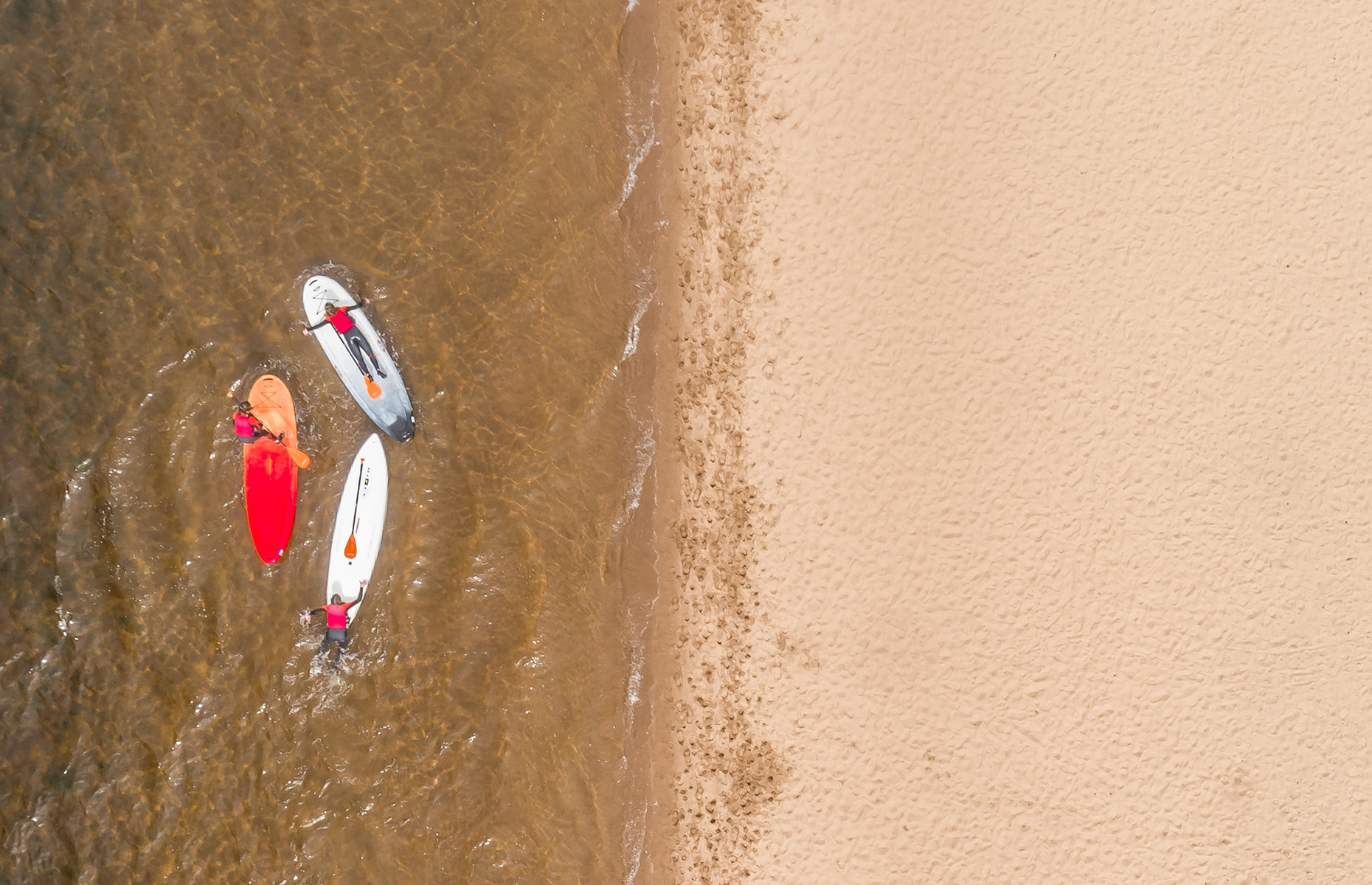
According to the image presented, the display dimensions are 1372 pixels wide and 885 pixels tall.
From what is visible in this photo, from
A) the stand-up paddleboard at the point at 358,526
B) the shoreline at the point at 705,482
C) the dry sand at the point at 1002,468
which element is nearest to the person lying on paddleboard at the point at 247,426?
the stand-up paddleboard at the point at 358,526

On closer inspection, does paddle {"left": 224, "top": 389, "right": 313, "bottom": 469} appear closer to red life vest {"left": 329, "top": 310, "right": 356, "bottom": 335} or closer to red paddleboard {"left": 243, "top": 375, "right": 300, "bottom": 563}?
red paddleboard {"left": 243, "top": 375, "right": 300, "bottom": 563}

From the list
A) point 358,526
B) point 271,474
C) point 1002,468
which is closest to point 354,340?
point 271,474

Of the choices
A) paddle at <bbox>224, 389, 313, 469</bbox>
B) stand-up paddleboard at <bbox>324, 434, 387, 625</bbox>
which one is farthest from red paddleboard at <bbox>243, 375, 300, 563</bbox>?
stand-up paddleboard at <bbox>324, 434, 387, 625</bbox>

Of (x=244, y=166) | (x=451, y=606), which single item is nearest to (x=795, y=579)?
(x=451, y=606)

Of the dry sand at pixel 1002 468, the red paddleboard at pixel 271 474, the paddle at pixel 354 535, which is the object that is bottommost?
the dry sand at pixel 1002 468

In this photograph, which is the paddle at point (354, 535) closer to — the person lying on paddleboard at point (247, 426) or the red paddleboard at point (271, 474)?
the red paddleboard at point (271, 474)

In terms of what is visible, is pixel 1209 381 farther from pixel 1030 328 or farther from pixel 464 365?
pixel 464 365
